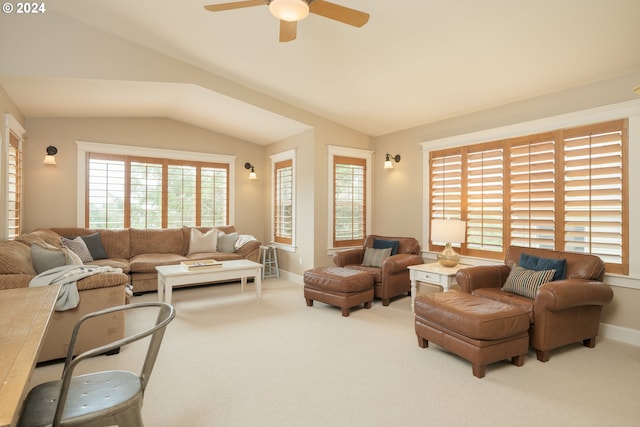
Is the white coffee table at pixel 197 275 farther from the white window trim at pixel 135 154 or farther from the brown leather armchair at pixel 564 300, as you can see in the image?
the brown leather armchair at pixel 564 300

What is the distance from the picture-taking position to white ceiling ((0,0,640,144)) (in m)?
2.93

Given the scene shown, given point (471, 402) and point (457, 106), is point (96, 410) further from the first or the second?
point (457, 106)

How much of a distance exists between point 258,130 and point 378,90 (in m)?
2.51

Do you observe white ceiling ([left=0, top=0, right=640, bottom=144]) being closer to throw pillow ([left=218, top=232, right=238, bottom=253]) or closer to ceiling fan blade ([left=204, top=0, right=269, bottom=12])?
ceiling fan blade ([left=204, top=0, right=269, bottom=12])

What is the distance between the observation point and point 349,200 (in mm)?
5973

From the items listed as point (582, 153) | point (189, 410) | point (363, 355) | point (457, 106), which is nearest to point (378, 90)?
point (457, 106)

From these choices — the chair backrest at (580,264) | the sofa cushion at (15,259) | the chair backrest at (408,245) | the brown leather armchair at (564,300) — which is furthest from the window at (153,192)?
the chair backrest at (580,264)

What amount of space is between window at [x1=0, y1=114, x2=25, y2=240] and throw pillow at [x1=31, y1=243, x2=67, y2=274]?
121cm

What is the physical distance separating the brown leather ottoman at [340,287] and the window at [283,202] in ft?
5.89

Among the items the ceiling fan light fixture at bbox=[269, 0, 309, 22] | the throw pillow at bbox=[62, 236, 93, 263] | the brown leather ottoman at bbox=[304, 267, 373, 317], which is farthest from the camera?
the throw pillow at bbox=[62, 236, 93, 263]

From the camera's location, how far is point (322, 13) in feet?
8.19

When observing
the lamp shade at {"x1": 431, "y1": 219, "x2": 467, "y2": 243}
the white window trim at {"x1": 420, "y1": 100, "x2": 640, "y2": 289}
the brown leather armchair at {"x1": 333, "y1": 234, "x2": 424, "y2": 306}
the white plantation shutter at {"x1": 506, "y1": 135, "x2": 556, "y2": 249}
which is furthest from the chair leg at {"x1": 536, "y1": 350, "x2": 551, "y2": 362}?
the brown leather armchair at {"x1": 333, "y1": 234, "x2": 424, "y2": 306}

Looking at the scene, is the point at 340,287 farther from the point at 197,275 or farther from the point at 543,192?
the point at 543,192

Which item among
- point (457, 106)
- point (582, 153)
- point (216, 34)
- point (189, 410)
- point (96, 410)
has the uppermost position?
point (216, 34)
